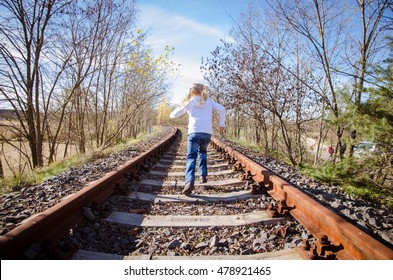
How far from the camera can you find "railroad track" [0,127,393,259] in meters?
1.89

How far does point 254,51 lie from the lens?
29.4ft

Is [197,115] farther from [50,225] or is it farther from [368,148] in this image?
[50,225]

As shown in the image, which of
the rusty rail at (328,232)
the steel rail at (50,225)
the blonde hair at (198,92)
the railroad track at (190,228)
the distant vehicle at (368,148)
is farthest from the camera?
the blonde hair at (198,92)

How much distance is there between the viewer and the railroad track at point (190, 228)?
6.21 ft

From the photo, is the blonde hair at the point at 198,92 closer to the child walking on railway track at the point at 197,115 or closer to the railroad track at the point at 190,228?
the child walking on railway track at the point at 197,115

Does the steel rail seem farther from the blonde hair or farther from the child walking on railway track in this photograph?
the blonde hair

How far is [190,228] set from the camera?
103 inches

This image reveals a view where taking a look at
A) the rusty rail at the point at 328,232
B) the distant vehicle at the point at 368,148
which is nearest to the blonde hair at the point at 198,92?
the rusty rail at the point at 328,232

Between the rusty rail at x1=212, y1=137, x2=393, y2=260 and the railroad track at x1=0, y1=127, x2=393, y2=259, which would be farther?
the railroad track at x1=0, y1=127, x2=393, y2=259

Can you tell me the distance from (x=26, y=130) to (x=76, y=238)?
6635 millimetres


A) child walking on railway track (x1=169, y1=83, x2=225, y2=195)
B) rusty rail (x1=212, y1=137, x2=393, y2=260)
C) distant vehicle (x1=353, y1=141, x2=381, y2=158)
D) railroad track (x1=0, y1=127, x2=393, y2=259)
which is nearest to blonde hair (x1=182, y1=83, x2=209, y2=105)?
child walking on railway track (x1=169, y1=83, x2=225, y2=195)

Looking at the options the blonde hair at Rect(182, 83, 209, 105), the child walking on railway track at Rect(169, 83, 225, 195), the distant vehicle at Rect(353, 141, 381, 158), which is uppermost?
the blonde hair at Rect(182, 83, 209, 105)
